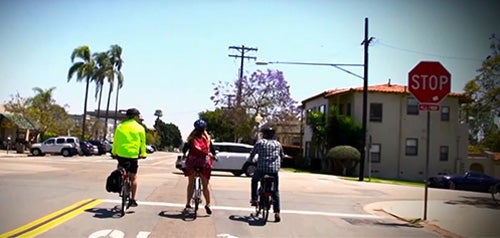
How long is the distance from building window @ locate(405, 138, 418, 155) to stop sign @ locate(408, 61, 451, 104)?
31419mm

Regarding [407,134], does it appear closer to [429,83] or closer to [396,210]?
[396,210]

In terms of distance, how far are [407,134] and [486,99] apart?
25.8 metres

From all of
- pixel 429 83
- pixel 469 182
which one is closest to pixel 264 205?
pixel 429 83

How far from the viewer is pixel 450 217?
1335cm

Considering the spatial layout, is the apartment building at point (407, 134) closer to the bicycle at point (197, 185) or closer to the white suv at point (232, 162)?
the white suv at point (232, 162)

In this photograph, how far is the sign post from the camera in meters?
12.0

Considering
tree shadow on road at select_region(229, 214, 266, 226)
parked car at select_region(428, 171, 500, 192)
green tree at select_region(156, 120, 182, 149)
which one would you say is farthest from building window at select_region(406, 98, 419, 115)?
green tree at select_region(156, 120, 182, 149)

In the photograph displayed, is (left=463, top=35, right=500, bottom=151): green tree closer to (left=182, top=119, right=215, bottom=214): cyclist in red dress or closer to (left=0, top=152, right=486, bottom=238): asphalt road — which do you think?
(left=0, top=152, right=486, bottom=238): asphalt road

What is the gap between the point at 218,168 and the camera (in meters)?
27.5

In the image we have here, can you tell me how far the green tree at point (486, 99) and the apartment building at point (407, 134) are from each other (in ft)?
78.6

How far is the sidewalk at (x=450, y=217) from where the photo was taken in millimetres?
11104

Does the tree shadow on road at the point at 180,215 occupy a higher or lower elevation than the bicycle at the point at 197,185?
lower

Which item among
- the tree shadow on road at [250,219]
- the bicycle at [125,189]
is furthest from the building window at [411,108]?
the bicycle at [125,189]

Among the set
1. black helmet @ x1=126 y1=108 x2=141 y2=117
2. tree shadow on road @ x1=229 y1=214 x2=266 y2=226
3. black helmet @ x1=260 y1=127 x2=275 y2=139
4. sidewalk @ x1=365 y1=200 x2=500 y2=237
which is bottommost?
tree shadow on road @ x1=229 y1=214 x2=266 y2=226
